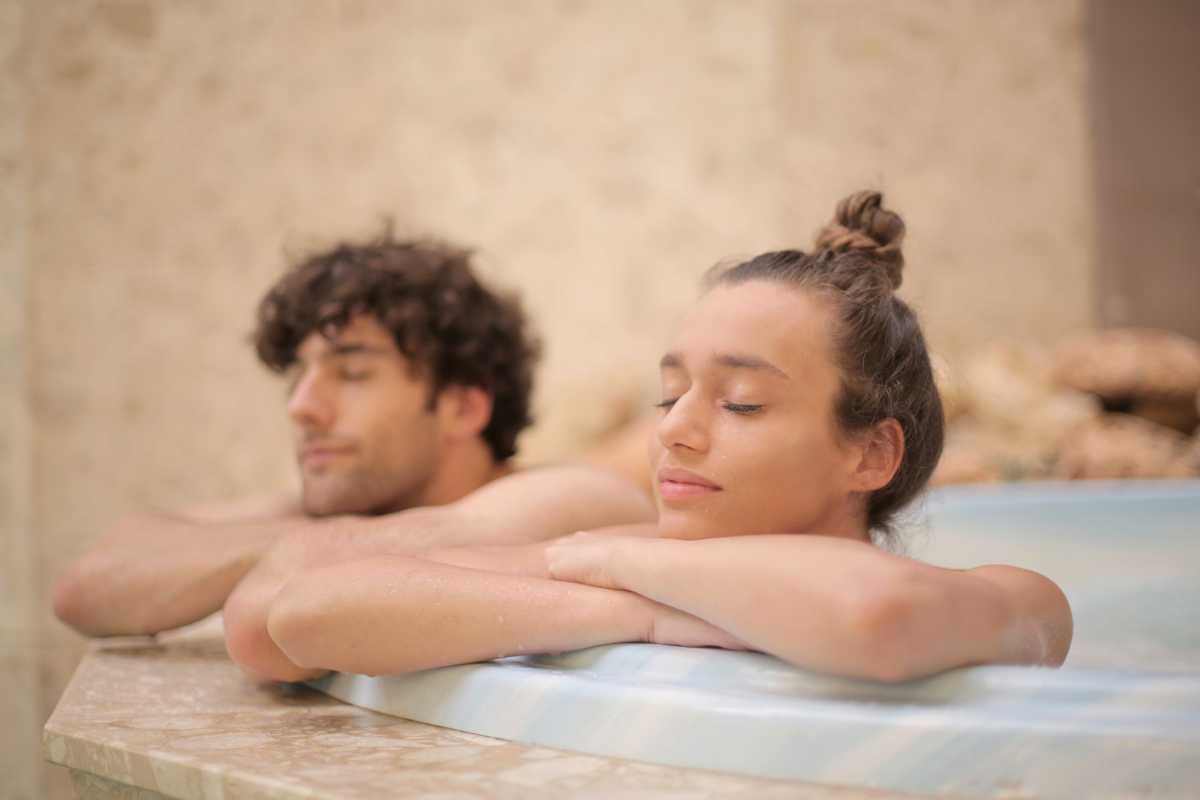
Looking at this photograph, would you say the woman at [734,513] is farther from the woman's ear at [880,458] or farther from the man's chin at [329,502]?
the man's chin at [329,502]

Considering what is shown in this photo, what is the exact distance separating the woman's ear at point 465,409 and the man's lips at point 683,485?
Answer: 35.9 inches

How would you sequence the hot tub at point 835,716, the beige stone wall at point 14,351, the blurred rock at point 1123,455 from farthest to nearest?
the beige stone wall at point 14,351 → the blurred rock at point 1123,455 → the hot tub at point 835,716

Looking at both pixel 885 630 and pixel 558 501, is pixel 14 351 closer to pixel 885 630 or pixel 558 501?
pixel 558 501

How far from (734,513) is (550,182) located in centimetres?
456

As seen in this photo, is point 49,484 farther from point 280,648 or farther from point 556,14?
point 280,648

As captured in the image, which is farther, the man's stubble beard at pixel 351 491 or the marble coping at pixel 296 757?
the man's stubble beard at pixel 351 491

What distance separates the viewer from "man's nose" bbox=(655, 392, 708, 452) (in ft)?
3.64

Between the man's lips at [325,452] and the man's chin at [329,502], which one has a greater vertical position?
the man's lips at [325,452]

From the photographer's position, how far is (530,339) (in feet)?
7.73

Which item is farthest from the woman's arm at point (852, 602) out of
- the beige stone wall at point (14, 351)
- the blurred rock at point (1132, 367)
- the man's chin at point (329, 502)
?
the beige stone wall at point (14, 351)

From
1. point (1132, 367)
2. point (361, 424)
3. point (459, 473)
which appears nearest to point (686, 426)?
point (361, 424)

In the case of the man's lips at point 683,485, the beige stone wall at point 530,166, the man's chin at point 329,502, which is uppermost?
the beige stone wall at point 530,166

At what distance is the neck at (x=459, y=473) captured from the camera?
1.97m

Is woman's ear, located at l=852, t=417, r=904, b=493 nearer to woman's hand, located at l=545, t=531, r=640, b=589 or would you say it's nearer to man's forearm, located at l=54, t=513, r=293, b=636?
woman's hand, located at l=545, t=531, r=640, b=589
